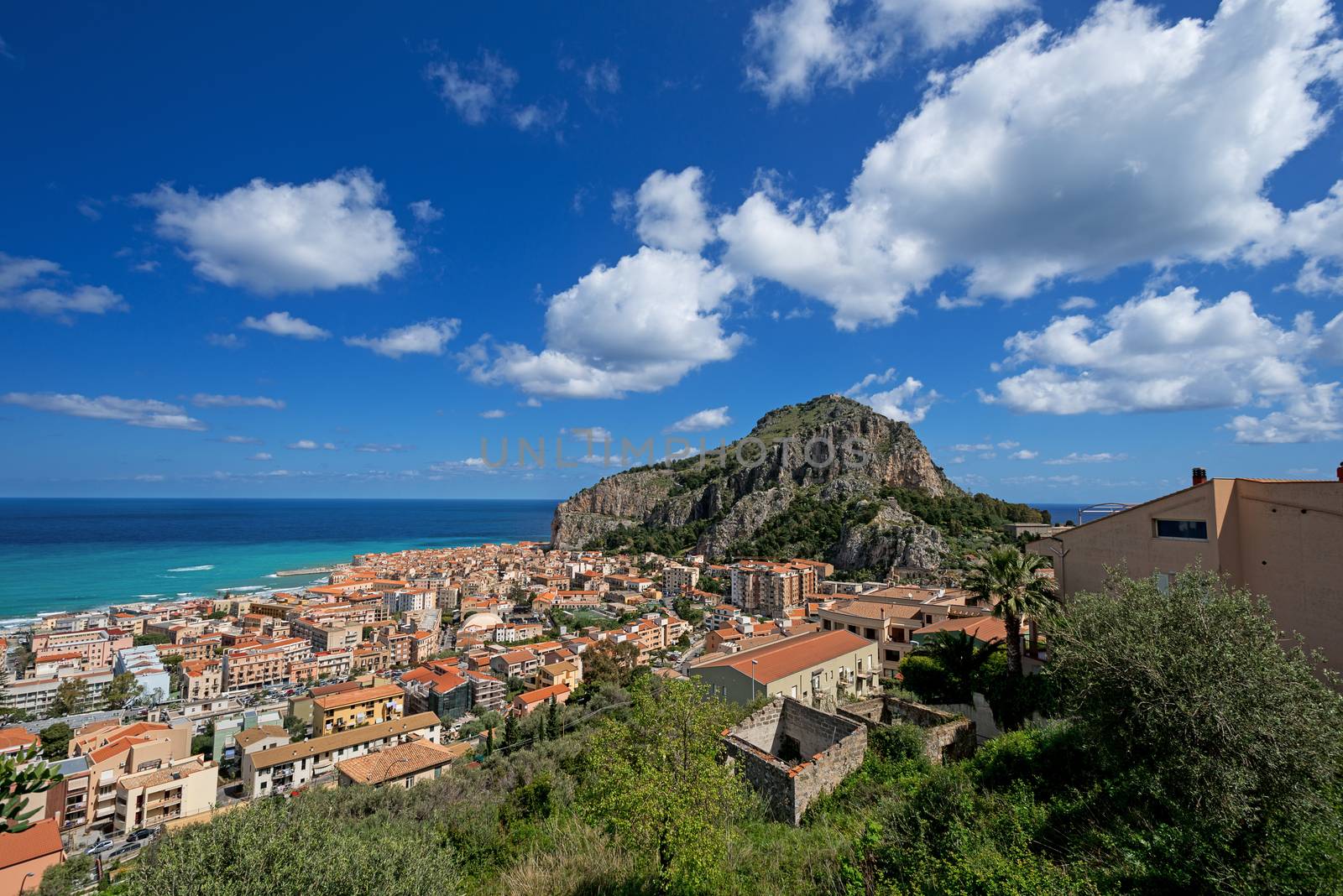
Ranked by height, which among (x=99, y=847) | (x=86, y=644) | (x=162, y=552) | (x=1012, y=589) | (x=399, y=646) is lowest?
(x=399, y=646)

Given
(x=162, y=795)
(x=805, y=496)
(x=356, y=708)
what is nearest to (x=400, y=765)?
(x=162, y=795)

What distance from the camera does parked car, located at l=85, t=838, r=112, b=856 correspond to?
842 inches

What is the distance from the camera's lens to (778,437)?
111 metres

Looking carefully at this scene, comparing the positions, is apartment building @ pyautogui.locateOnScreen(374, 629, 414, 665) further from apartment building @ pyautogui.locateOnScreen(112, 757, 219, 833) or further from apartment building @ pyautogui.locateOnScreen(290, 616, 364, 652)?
apartment building @ pyautogui.locateOnScreen(112, 757, 219, 833)

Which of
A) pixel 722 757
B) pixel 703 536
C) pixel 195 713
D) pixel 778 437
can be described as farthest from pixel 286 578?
pixel 722 757

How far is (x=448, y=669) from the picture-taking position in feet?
142

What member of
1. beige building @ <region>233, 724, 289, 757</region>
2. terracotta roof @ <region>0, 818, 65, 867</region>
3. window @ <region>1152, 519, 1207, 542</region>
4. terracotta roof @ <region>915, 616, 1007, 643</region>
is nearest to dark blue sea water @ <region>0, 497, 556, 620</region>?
beige building @ <region>233, 724, 289, 757</region>

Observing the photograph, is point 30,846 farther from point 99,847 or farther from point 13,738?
point 13,738

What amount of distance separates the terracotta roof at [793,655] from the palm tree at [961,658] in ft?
14.0

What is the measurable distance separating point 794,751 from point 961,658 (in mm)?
6638

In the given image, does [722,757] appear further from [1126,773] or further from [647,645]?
[647,645]

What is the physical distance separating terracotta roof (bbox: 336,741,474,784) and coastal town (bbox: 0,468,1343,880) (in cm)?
14

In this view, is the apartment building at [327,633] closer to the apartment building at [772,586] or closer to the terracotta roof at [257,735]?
the terracotta roof at [257,735]

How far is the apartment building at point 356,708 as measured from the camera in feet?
115
